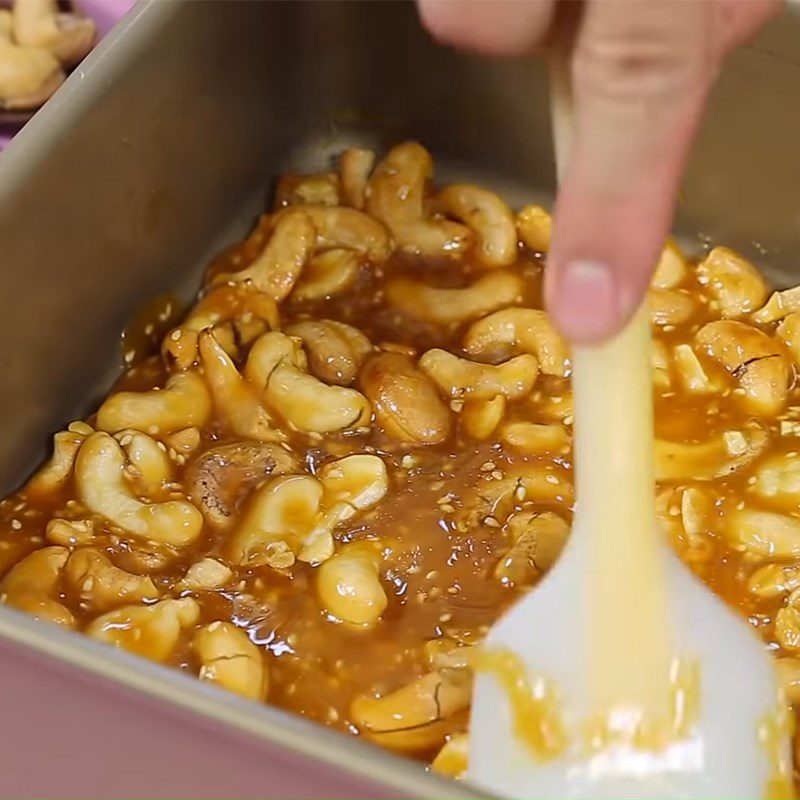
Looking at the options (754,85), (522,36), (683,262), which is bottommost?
(683,262)

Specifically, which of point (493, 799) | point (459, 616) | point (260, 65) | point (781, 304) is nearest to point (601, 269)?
point (493, 799)

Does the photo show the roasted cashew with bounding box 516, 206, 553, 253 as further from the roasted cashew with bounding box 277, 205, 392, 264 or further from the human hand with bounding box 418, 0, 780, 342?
the human hand with bounding box 418, 0, 780, 342

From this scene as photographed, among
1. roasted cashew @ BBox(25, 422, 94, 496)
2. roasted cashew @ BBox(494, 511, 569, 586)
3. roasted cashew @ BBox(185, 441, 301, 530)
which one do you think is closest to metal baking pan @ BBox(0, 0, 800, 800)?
roasted cashew @ BBox(25, 422, 94, 496)

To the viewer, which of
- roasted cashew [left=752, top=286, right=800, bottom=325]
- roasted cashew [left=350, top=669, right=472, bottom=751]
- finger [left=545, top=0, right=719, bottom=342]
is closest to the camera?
finger [left=545, top=0, right=719, bottom=342]

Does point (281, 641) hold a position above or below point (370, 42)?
below

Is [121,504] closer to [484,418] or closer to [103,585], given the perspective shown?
[103,585]

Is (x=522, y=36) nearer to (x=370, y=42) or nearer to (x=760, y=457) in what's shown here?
(x=760, y=457)

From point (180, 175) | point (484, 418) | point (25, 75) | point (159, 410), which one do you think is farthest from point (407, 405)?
point (25, 75)

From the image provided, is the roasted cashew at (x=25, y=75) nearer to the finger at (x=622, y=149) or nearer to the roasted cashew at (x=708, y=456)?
the roasted cashew at (x=708, y=456)
